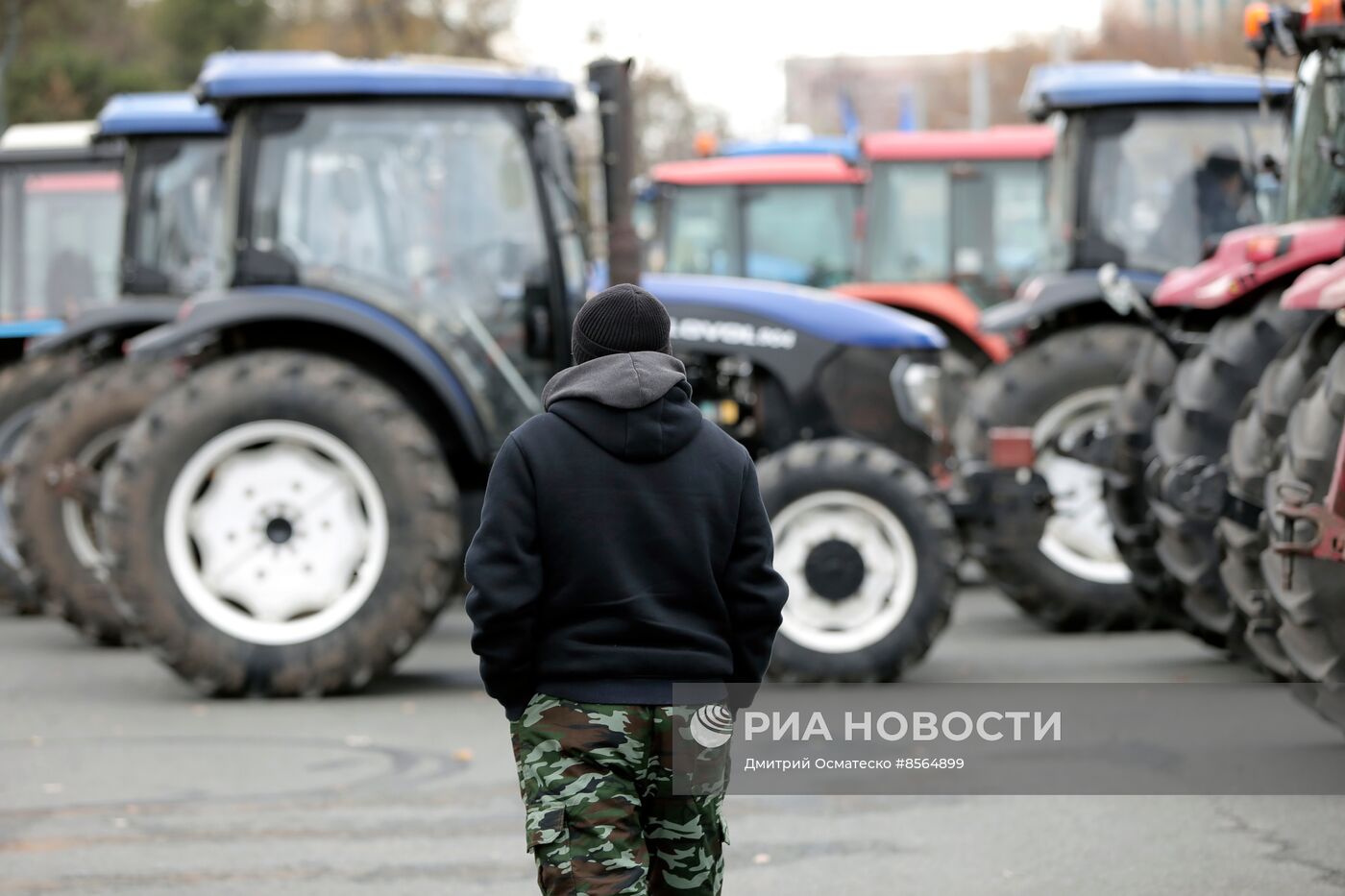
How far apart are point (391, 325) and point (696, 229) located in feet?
29.8

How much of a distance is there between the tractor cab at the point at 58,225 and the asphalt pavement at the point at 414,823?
17.8 ft

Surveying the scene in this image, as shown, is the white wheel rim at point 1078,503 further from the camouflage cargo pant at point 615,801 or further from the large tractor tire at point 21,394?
the camouflage cargo pant at point 615,801

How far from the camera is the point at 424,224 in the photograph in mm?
9469

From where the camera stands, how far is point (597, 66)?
9102 millimetres

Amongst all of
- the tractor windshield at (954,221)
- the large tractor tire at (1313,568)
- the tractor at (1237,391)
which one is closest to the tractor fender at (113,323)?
the tractor at (1237,391)

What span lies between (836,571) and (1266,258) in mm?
2150

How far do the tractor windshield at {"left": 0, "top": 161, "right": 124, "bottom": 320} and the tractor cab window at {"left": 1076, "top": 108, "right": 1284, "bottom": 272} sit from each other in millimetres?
6154

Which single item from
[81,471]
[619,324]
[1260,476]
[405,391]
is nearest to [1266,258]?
[1260,476]

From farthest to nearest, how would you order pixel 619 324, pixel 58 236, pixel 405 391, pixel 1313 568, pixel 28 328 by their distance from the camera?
pixel 58 236 → pixel 28 328 → pixel 405 391 → pixel 1313 568 → pixel 619 324

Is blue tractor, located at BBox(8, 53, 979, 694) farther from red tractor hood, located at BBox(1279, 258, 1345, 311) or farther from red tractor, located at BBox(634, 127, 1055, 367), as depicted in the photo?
red tractor, located at BBox(634, 127, 1055, 367)

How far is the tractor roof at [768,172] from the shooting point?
18.0 metres

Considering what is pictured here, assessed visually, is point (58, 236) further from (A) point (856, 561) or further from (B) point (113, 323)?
(A) point (856, 561)

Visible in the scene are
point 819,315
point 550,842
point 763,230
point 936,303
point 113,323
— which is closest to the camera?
point 550,842

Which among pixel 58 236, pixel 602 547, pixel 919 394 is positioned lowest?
pixel 919 394
